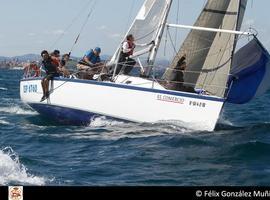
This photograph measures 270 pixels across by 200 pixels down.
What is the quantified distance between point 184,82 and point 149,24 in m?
2.35

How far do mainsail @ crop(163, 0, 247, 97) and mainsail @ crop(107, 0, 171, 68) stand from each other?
0.98 m

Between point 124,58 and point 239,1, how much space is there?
3.62m

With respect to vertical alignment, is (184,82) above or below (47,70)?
below

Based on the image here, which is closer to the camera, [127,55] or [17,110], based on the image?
[127,55]

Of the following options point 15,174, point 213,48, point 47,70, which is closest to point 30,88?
point 47,70

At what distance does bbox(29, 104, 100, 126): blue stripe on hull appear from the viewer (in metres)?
15.9

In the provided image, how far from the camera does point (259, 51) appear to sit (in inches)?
600

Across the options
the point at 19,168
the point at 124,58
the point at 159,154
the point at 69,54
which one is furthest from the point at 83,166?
the point at 69,54

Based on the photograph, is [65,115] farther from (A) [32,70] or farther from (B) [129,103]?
(A) [32,70]

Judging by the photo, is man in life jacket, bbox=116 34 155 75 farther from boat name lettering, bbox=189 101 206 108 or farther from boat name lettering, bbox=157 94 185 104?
boat name lettering, bbox=189 101 206 108

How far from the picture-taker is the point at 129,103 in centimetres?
1504

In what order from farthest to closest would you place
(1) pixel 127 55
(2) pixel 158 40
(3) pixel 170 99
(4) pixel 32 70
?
(4) pixel 32 70 < (1) pixel 127 55 < (2) pixel 158 40 < (3) pixel 170 99
